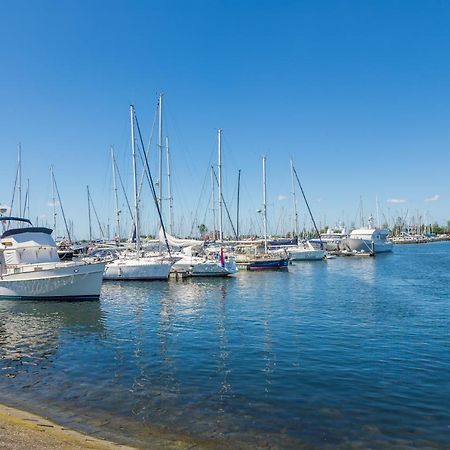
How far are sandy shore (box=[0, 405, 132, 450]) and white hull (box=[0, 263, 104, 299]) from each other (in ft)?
71.7

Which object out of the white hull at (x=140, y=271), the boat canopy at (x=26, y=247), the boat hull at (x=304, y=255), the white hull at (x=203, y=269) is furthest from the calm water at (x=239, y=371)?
the boat hull at (x=304, y=255)

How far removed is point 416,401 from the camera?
12250 millimetres

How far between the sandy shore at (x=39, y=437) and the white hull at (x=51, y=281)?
71.7 feet

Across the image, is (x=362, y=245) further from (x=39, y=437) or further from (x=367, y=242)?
(x=39, y=437)

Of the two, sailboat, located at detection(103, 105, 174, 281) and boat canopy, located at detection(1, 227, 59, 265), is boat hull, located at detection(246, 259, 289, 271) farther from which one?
boat canopy, located at detection(1, 227, 59, 265)

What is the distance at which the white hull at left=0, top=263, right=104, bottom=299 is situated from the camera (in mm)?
31391

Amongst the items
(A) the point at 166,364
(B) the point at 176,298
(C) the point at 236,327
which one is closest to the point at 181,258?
(B) the point at 176,298

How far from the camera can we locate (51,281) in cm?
3144

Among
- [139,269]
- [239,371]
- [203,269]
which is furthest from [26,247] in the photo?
[239,371]

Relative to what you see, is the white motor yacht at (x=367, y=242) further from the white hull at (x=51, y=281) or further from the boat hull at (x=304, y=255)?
the white hull at (x=51, y=281)

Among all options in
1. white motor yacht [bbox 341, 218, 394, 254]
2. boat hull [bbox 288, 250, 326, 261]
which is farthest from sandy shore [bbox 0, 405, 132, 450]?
white motor yacht [bbox 341, 218, 394, 254]

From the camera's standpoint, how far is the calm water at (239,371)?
10625mm

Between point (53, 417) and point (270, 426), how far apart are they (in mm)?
5358

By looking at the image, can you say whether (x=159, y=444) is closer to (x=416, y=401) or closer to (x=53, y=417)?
(x=53, y=417)
